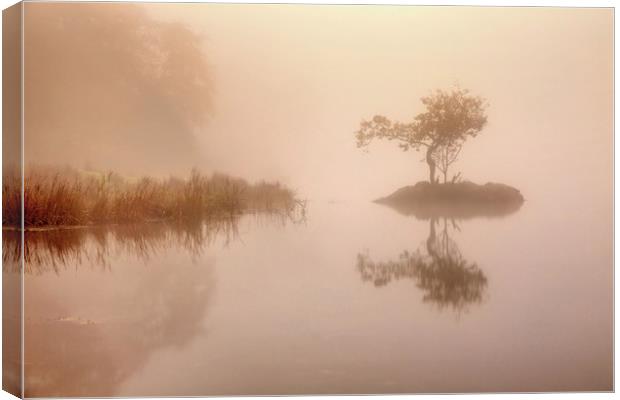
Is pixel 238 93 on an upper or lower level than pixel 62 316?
upper

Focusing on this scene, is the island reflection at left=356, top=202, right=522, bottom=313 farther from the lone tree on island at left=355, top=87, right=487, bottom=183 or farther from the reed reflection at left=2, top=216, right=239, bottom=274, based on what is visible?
the reed reflection at left=2, top=216, right=239, bottom=274

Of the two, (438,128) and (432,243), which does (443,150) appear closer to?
(438,128)

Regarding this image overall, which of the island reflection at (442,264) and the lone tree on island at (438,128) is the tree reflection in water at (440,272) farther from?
the lone tree on island at (438,128)

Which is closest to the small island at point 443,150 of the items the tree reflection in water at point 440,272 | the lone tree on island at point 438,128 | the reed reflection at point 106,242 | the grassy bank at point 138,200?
the lone tree on island at point 438,128

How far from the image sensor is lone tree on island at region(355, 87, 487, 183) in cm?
384

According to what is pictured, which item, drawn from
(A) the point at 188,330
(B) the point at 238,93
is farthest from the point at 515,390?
(B) the point at 238,93

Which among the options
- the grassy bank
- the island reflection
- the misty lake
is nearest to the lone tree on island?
the island reflection

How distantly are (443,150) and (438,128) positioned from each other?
0.12 metres

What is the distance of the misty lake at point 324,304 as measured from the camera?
12.4 feet

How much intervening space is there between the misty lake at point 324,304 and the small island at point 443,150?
0.24 feet

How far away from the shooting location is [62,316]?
3.77 m

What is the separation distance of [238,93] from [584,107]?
1860 millimetres

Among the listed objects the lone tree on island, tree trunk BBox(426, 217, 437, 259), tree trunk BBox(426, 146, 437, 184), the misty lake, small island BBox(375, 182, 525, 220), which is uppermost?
the lone tree on island

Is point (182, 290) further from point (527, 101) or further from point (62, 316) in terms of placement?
point (527, 101)
